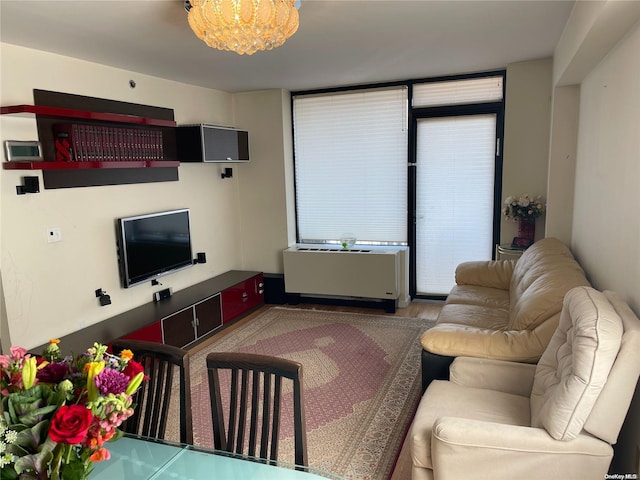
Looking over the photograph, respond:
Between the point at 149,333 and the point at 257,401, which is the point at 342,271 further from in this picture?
the point at 257,401

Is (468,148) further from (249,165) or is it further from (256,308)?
(256,308)

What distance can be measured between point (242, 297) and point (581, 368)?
12.9 ft

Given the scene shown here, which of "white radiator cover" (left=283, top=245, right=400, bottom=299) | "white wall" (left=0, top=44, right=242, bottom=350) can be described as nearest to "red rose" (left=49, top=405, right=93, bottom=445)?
"white wall" (left=0, top=44, right=242, bottom=350)

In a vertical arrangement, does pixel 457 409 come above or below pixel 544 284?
below

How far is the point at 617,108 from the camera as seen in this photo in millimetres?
2525

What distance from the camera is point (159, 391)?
6.31 feet

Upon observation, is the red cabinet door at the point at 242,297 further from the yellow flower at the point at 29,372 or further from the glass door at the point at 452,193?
the yellow flower at the point at 29,372

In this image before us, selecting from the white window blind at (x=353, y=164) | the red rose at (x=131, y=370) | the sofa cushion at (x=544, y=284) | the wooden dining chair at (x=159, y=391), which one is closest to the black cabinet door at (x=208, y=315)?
the white window blind at (x=353, y=164)

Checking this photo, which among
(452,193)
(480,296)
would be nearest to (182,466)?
(480,296)

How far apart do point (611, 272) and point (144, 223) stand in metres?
3.65

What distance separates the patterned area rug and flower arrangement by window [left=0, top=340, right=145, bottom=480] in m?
1.72

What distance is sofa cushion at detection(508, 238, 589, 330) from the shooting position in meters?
2.53

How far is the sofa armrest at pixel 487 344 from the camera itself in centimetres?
246

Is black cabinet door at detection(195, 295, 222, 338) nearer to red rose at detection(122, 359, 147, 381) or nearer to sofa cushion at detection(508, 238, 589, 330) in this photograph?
sofa cushion at detection(508, 238, 589, 330)
